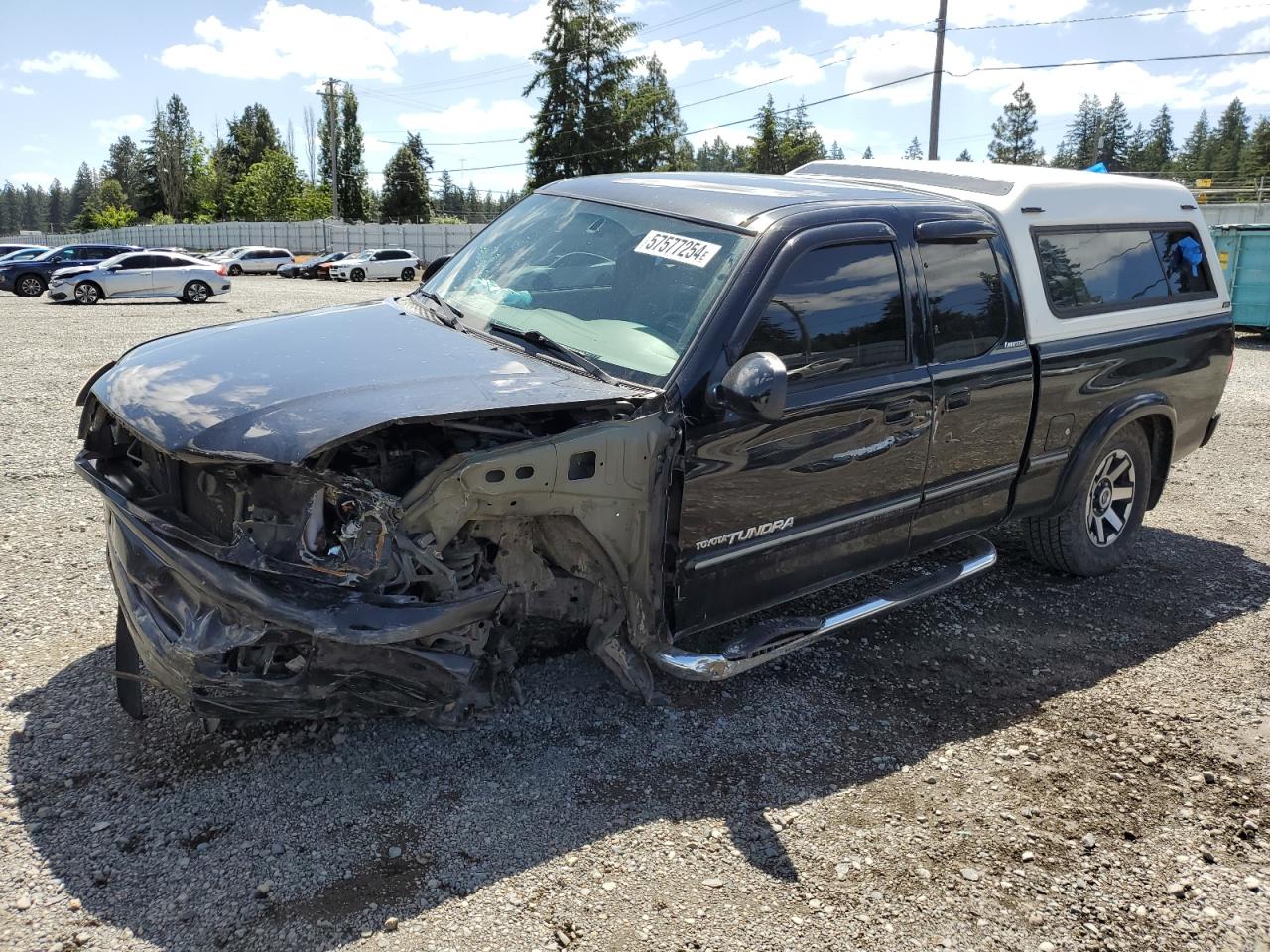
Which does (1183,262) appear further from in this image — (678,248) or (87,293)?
(87,293)

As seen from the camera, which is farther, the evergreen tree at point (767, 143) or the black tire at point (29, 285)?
the evergreen tree at point (767, 143)

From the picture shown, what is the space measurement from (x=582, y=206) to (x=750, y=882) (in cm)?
284

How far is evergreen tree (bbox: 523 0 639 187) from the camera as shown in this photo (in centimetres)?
5344

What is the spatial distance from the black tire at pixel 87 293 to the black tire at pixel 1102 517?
24477 millimetres

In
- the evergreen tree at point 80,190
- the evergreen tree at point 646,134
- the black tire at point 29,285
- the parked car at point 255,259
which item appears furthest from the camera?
the evergreen tree at point 80,190

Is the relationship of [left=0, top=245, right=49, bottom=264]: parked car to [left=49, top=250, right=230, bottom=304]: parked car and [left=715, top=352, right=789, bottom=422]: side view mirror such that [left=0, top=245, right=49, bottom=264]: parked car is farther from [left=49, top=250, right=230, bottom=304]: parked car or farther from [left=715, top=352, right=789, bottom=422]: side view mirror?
[left=715, top=352, right=789, bottom=422]: side view mirror

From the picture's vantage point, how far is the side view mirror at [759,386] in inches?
117

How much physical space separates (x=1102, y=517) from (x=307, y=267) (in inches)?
1573

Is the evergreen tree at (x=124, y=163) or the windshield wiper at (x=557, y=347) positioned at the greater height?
the evergreen tree at (x=124, y=163)

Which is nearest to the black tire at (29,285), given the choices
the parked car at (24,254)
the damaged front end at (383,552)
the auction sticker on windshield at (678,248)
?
the parked car at (24,254)

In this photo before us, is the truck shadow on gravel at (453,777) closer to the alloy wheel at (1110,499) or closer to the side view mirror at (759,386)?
the alloy wheel at (1110,499)

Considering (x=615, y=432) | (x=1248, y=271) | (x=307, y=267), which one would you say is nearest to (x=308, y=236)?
(x=307, y=267)

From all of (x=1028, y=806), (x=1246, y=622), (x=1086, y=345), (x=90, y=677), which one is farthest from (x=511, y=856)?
(x=1246, y=622)

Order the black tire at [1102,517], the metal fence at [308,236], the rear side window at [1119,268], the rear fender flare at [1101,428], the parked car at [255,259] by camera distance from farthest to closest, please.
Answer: the metal fence at [308,236] < the parked car at [255,259] < the black tire at [1102,517] < the rear fender flare at [1101,428] < the rear side window at [1119,268]
